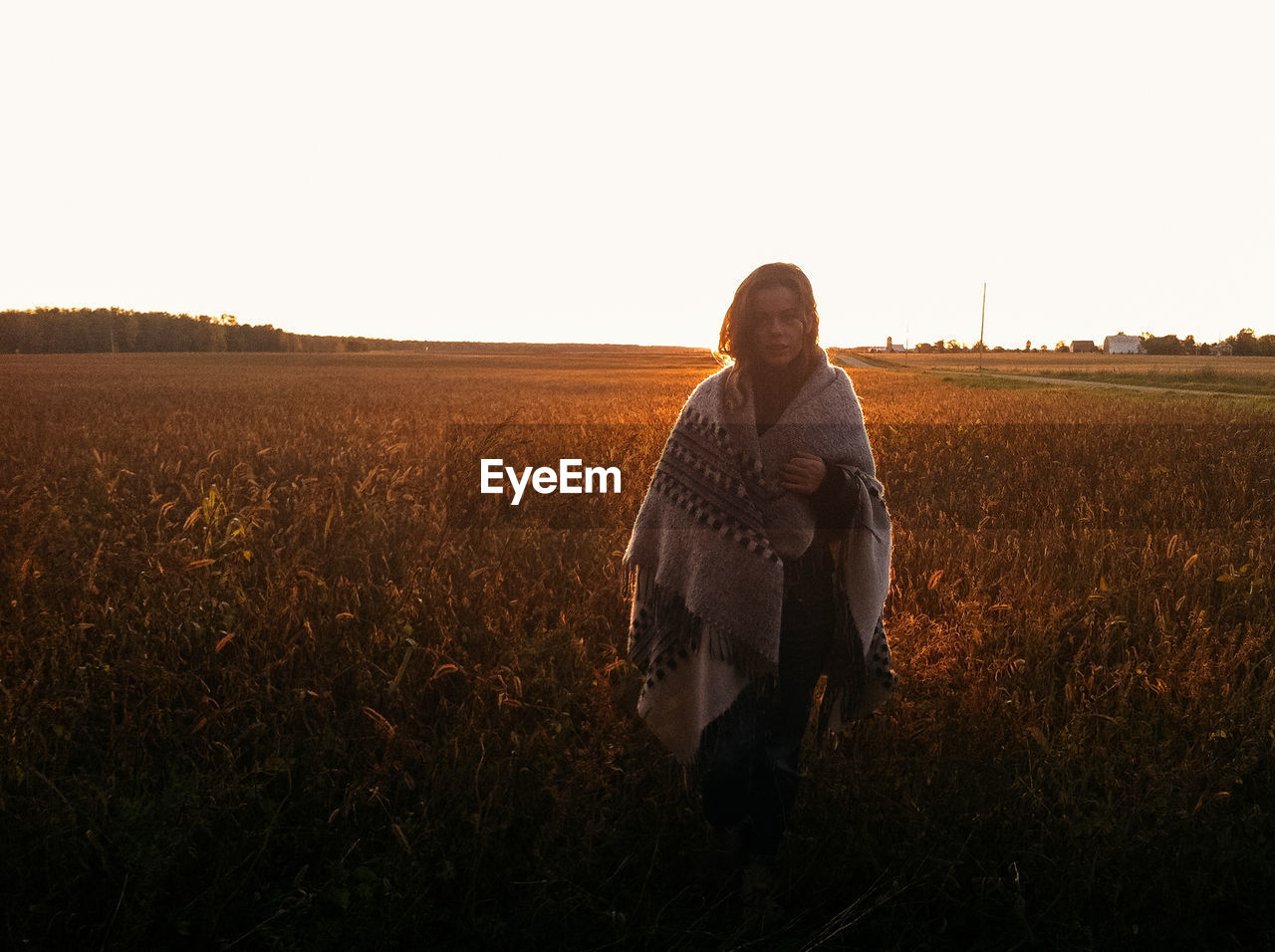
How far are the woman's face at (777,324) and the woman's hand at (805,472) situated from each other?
291mm

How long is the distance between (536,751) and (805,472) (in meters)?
1.44

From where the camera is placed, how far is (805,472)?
2.00 metres

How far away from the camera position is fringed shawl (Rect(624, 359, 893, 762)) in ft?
6.84

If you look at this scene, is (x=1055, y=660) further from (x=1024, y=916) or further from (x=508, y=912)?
(x=508, y=912)

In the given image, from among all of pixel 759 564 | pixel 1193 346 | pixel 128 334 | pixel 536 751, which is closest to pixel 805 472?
pixel 759 564

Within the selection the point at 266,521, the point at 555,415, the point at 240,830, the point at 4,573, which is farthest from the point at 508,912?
the point at 555,415

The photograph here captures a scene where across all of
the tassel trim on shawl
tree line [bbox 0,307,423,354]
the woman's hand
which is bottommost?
the tassel trim on shawl

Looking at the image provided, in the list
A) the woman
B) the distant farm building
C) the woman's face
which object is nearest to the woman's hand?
the woman

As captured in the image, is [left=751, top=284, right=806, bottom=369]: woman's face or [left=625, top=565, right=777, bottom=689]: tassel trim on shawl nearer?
[left=751, top=284, right=806, bottom=369]: woman's face

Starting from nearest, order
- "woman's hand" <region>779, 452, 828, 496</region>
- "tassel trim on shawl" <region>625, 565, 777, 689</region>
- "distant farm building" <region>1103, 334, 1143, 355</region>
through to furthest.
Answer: "woman's hand" <region>779, 452, 828, 496</region> < "tassel trim on shawl" <region>625, 565, 777, 689</region> < "distant farm building" <region>1103, 334, 1143, 355</region>

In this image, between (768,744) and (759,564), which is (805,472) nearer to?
(759,564)

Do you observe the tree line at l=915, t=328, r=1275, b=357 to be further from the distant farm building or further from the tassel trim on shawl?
the tassel trim on shawl

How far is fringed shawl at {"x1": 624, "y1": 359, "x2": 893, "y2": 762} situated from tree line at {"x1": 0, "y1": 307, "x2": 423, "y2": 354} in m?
106

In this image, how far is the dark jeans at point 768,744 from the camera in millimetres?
2211
